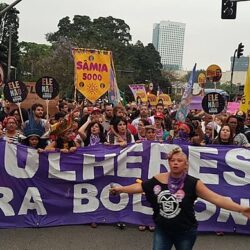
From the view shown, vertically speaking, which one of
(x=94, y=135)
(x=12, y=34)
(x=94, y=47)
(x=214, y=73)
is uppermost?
(x=12, y=34)

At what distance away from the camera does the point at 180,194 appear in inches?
155

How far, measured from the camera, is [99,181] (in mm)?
6410

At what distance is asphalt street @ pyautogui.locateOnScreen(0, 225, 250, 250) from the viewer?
5.53 metres

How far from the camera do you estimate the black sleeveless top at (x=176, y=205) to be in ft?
12.9

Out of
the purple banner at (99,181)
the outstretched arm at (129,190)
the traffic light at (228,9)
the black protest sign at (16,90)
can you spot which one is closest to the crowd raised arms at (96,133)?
the purple banner at (99,181)

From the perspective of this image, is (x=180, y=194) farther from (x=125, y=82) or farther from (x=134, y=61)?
(x=134, y=61)

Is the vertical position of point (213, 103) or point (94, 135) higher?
point (213, 103)

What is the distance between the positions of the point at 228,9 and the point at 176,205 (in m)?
11.9

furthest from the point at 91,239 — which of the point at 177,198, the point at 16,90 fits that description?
the point at 16,90

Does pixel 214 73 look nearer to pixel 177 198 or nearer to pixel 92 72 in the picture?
pixel 92 72

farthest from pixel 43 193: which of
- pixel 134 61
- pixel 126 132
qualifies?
pixel 134 61

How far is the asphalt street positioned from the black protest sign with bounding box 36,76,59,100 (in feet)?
12.1

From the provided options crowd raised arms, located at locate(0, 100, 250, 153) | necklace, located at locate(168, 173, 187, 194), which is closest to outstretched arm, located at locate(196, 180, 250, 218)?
necklace, located at locate(168, 173, 187, 194)

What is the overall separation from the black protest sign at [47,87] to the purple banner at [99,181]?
10.2 feet
